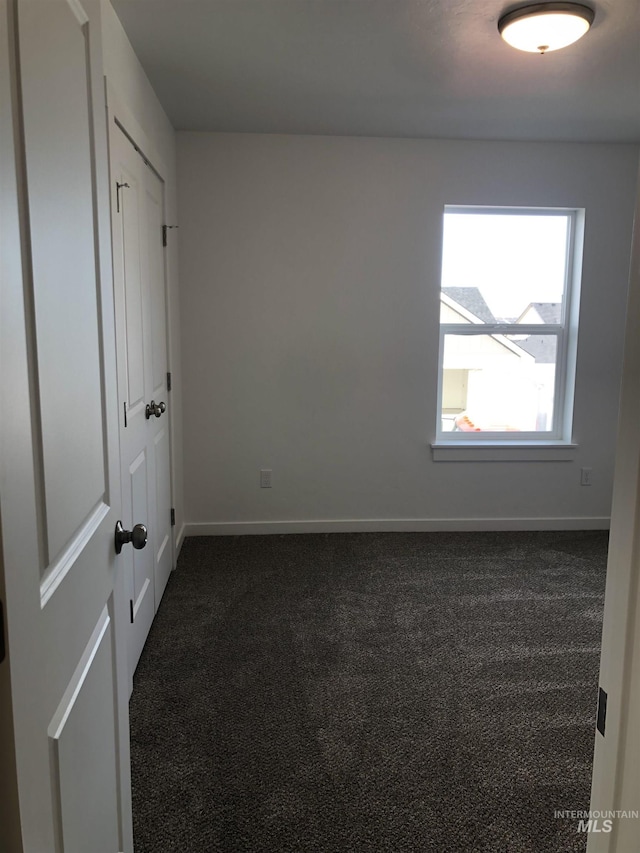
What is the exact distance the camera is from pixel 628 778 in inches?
Answer: 31.4

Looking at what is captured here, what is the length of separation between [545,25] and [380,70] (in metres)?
0.77

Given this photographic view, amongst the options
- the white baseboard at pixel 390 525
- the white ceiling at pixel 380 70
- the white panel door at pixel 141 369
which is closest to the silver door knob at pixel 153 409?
the white panel door at pixel 141 369

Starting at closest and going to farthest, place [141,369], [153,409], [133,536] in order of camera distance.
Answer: [133,536] < [141,369] < [153,409]

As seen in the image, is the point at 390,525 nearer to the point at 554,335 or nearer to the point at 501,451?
the point at 501,451

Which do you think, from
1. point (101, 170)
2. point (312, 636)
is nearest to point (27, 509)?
point (101, 170)

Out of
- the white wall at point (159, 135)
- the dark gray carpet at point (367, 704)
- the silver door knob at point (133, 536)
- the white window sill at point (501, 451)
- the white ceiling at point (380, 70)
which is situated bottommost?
the dark gray carpet at point (367, 704)

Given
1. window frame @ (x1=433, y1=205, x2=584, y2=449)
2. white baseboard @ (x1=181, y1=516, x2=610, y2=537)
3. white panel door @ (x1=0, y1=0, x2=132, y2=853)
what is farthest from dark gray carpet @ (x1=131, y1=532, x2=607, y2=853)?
window frame @ (x1=433, y1=205, x2=584, y2=449)

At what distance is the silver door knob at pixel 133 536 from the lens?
1.23 metres

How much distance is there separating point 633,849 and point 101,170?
1376 millimetres

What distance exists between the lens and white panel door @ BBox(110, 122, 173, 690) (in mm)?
2340

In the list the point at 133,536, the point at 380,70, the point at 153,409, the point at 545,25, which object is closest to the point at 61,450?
the point at 133,536

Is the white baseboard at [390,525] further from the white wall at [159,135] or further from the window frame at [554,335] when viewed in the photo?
the window frame at [554,335]

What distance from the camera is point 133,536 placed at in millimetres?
1249

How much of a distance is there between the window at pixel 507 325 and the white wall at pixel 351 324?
138mm
